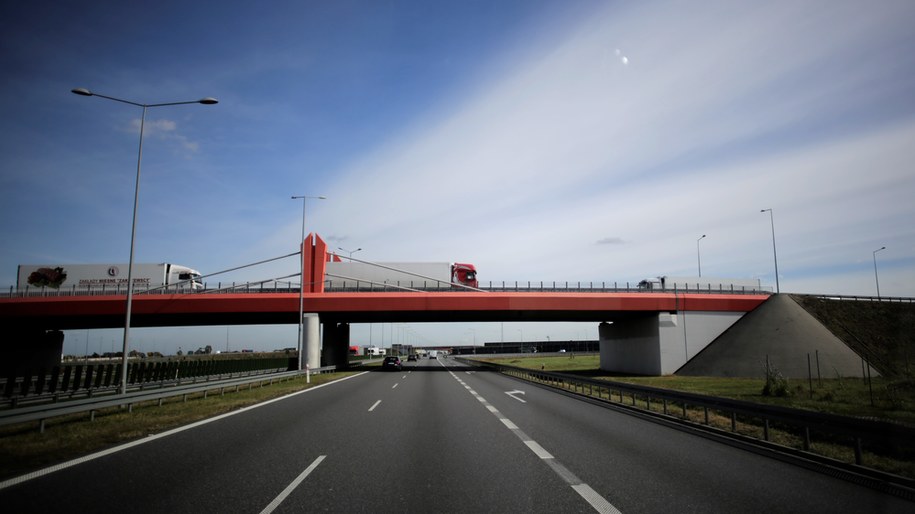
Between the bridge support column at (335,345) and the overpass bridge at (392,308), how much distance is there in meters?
5.59

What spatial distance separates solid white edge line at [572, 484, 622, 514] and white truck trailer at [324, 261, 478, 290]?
38.6m

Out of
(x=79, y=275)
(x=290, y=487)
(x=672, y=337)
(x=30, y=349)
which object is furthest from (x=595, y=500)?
(x=30, y=349)

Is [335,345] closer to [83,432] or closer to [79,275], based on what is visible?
[79,275]

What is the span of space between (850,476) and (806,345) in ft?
110

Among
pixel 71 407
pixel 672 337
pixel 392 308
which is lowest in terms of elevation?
pixel 71 407

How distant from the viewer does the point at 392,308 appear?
135 ft

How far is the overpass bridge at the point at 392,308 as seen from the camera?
38.3 metres

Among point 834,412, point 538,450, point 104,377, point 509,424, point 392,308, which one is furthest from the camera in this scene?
point 392,308

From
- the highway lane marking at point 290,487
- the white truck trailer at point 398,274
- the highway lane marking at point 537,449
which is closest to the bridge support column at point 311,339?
the white truck trailer at point 398,274

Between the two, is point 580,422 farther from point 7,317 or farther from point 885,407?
point 7,317

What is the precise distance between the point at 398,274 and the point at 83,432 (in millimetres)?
36750

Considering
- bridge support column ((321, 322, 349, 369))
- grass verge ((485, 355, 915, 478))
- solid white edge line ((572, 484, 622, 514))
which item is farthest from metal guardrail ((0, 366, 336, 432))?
bridge support column ((321, 322, 349, 369))

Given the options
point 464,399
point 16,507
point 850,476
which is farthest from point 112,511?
point 464,399

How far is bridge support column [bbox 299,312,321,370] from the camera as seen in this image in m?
39.4
